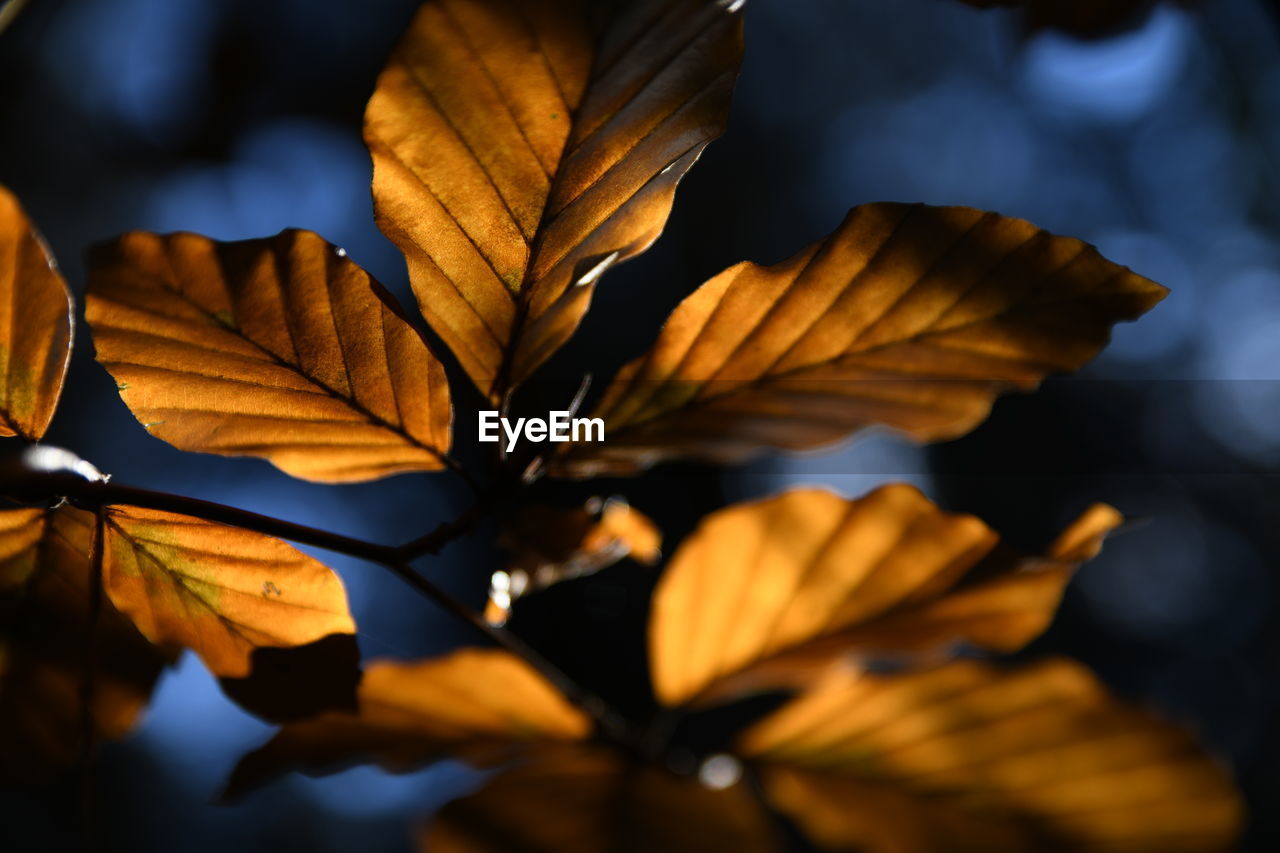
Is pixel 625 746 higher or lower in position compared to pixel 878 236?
lower

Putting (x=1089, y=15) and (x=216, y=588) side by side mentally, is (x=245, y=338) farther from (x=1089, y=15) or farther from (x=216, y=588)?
(x=1089, y=15)

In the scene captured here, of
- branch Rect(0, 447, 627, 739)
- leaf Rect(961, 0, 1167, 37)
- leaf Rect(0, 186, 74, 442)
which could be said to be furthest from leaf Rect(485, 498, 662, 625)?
leaf Rect(961, 0, 1167, 37)

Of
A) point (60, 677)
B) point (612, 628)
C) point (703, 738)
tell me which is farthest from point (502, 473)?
point (703, 738)

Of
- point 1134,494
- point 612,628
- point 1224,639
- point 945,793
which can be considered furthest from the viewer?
point 1224,639

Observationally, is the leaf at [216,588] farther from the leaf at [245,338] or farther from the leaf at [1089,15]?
the leaf at [1089,15]

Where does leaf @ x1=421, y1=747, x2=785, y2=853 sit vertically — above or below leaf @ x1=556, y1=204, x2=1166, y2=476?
below

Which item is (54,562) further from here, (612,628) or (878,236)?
(612,628)

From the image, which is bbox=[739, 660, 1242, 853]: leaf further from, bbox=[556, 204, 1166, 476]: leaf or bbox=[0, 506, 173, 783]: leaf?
bbox=[0, 506, 173, 783]: leaf

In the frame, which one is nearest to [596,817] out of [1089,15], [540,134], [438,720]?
[438,720]
